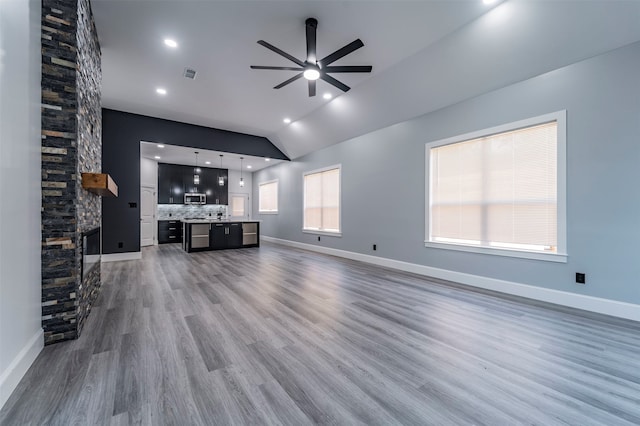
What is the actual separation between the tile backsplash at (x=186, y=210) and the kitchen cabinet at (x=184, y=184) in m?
0.33

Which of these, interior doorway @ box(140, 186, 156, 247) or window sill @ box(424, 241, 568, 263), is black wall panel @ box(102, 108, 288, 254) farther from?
window sill @ box(424, 241, 568, 263)

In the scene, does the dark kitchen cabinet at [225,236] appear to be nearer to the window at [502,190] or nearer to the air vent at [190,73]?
the air vent at [190,73]

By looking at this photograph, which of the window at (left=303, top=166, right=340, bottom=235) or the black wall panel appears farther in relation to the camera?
the window at (left=303, top=166, right=340, bottom=235)

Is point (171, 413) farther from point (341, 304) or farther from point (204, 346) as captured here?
point (341, 304)

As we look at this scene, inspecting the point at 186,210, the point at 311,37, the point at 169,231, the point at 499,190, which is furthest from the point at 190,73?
the point at 186,210

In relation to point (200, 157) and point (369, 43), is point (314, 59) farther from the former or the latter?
point (200, 157)

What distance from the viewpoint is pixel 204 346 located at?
2.13 meters

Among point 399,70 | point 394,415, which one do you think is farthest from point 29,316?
point 399,70

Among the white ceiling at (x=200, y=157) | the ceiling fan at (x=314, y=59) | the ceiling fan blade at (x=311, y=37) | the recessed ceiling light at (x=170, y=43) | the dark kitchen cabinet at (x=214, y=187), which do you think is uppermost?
the recessed ceiling light at (x=170, y=43)

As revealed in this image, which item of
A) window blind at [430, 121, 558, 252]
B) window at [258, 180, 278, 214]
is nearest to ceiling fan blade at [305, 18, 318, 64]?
window blind at [430, 121, 558, 252]

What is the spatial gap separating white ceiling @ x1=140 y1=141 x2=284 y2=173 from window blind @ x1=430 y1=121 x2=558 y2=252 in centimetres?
574

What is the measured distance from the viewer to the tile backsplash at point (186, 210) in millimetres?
9500

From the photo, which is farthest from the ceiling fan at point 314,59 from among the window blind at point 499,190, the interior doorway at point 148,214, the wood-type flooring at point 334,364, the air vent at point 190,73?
the interior doorway at point 148,214

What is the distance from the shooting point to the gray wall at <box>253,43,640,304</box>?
272 centimetres
